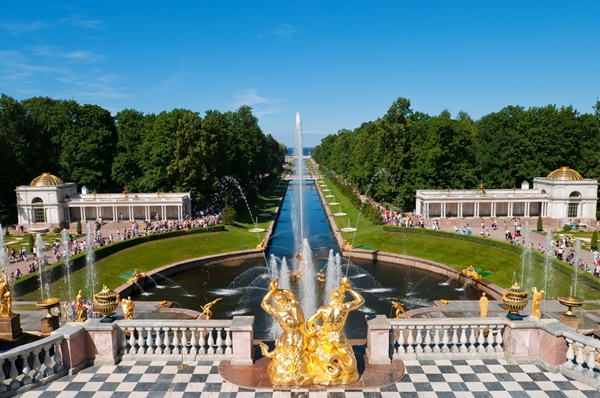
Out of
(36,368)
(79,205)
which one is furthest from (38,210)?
(36,368)

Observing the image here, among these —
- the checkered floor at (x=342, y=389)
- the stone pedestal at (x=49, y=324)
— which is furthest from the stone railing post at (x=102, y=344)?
the stone pedestal at (x=49, y=324)

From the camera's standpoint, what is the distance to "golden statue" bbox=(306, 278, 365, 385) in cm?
1187

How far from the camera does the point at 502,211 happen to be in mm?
63000

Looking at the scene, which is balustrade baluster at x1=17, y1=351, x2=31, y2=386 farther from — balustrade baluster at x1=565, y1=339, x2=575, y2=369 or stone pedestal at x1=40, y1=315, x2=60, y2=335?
balustrade baluster at x1=565, y1=339, x2=575, y2=369

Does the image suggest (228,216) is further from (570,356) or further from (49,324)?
(570,356)

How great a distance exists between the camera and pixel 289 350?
468 inches

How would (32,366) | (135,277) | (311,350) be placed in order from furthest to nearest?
(135,277) → (32,366) → (311,350)

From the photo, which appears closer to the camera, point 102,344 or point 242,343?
point 242,343

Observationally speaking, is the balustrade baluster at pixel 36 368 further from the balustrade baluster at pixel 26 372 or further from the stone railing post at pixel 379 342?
the stone railing post at pixel 379 342

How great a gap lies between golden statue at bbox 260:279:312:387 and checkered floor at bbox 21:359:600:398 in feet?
0.96

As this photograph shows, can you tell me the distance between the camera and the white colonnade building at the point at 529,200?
5734cm

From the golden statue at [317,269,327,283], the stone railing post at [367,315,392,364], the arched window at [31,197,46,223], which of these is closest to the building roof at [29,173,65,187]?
the arched window at [31,197,46,223]

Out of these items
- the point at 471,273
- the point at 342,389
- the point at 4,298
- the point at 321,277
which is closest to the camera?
the point at 342,389

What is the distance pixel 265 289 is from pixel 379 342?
21836 mm
